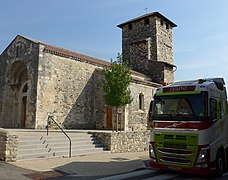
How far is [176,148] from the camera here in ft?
23.7

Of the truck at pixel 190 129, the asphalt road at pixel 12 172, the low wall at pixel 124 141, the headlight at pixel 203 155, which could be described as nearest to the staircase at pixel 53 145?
the low wall at pixel 124 141

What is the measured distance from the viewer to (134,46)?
106 ft

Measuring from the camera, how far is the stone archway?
20234 millimetres

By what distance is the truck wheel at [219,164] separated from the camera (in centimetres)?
725

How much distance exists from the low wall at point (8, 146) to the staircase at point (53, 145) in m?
0.32

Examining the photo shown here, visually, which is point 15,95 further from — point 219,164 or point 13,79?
point 219,164

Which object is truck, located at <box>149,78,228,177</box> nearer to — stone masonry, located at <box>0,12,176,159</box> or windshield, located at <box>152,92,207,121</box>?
windshield, located at <box>152,92,207,121</box>

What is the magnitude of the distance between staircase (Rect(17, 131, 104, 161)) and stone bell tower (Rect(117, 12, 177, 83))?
17479mm

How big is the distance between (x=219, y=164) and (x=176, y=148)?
5.14 ft

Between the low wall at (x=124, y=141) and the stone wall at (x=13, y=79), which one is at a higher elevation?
the stone wall at (x=13, y=79)

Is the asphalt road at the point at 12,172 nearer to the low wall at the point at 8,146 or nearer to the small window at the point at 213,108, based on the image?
the low wall at the point at 8,146

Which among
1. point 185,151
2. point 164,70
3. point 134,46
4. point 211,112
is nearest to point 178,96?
point 211,112

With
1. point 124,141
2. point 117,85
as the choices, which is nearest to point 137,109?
point 117,85

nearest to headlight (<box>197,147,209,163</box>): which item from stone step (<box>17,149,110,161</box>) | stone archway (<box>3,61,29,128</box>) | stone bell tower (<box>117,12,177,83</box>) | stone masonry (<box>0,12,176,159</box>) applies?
stone step (<box>17,149,110,161</box>)
